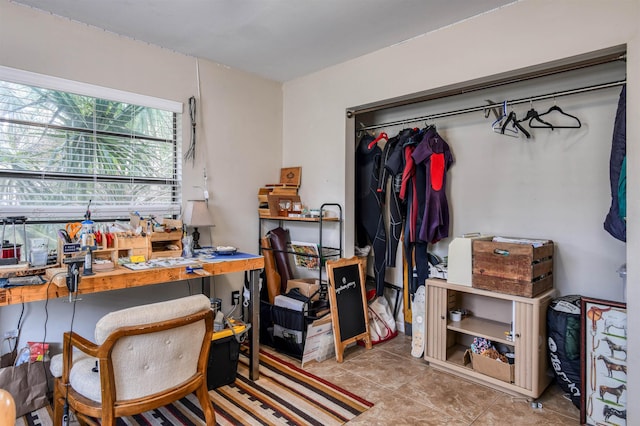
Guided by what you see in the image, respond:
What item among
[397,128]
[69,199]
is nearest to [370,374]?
[397,128]

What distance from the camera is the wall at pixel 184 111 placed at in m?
2.50

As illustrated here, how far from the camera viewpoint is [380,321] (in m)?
3.44

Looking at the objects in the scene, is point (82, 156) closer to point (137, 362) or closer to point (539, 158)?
point (137, 362)

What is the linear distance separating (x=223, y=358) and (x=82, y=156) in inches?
71.2

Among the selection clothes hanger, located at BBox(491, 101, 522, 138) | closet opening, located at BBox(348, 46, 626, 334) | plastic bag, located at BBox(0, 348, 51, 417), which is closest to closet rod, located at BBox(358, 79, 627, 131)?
closet opening, located at BBox(348, 46, 626, 334)

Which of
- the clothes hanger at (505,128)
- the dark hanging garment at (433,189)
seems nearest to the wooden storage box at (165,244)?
the dark hanging garment at (433,189)

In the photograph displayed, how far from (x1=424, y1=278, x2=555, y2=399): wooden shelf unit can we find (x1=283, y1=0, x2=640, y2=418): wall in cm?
47

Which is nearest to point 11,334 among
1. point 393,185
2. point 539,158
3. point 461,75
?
point 393,185

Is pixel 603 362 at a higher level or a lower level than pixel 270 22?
lower

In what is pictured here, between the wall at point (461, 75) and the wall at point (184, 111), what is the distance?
410 millimetres

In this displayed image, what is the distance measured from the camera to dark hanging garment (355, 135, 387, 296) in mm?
3506

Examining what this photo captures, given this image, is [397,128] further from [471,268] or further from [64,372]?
[64,372]

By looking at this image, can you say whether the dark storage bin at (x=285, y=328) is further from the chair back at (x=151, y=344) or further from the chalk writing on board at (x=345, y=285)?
the chair back at (x=151, y=344)

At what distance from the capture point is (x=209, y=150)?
3.42m
